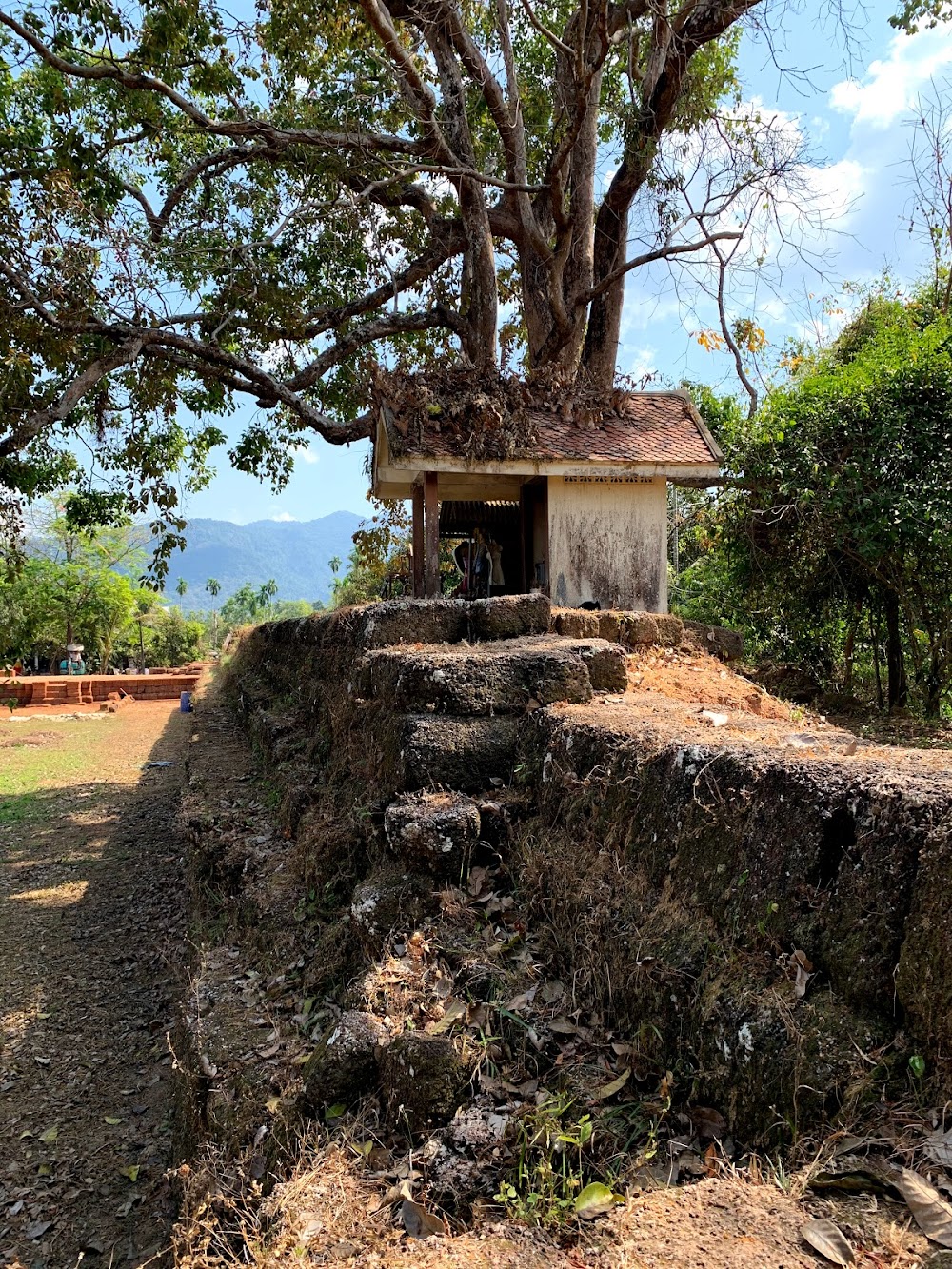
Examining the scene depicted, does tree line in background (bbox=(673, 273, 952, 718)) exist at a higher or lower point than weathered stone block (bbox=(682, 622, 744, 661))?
higher

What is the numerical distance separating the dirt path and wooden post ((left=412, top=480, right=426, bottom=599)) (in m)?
4.22

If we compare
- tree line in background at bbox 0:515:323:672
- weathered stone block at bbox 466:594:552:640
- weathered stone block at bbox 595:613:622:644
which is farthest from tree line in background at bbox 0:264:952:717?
tree line in background at bbox 0:515:323:672

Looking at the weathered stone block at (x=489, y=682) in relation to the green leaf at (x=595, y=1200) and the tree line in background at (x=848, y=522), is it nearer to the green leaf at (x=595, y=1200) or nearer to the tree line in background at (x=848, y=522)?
the green leaf at (x=595, y=1200)

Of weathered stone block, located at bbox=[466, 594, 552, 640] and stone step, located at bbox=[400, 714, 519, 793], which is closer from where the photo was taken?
stone step, located at bbox=[400, 714, 519, 793]

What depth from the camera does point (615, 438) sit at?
33.2ft

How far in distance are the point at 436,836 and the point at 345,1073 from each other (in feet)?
3.66

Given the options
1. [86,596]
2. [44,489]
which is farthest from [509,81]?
[86,596]

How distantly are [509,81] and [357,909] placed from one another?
10864 millimetres

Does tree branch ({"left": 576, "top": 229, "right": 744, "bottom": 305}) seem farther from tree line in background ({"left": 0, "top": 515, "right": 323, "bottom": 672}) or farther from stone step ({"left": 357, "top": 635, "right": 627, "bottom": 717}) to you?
tree line in background ({"left": 0, "top": 515, "right": 323, "bottom": 672})

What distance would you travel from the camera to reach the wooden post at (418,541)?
10.2m

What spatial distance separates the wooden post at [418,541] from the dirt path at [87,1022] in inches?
166

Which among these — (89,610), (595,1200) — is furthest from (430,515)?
(89,610)

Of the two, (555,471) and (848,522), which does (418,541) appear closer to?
(555,471)

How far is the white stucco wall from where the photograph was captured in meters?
9.77
